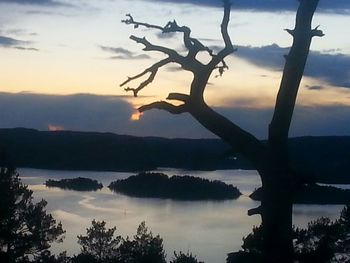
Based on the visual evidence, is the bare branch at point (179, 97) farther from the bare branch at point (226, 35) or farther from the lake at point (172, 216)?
the lake at point (172, 216)

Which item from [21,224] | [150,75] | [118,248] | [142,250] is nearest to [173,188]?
Result: [118,248]

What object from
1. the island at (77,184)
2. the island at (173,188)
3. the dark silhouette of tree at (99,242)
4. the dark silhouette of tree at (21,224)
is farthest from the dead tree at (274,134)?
the island at (77,184)

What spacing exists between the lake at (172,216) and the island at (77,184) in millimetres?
586

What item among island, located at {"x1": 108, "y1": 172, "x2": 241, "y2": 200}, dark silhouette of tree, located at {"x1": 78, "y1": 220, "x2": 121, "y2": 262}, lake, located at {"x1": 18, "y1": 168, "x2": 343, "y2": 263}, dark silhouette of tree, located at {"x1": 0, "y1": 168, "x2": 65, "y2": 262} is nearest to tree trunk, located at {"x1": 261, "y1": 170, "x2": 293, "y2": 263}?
dark silhouette of tree, located at {"x1": 0, "y1": 168, "x2": 65, "y2": 262}

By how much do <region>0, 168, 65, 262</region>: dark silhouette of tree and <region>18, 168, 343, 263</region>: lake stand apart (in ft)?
22.1

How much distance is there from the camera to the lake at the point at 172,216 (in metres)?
33.2

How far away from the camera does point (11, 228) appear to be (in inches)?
825

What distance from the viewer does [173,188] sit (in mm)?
58031

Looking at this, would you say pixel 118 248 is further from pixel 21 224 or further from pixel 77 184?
pixel 77 184

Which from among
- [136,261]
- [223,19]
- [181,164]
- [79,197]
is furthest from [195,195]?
[223,19]

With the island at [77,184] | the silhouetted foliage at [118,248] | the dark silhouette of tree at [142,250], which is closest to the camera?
the dark silhouette of tree at [142,250]

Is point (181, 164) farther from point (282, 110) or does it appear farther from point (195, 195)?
point (282, 110)

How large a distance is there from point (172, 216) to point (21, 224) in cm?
2262

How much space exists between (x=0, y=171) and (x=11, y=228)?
2.44 metres
